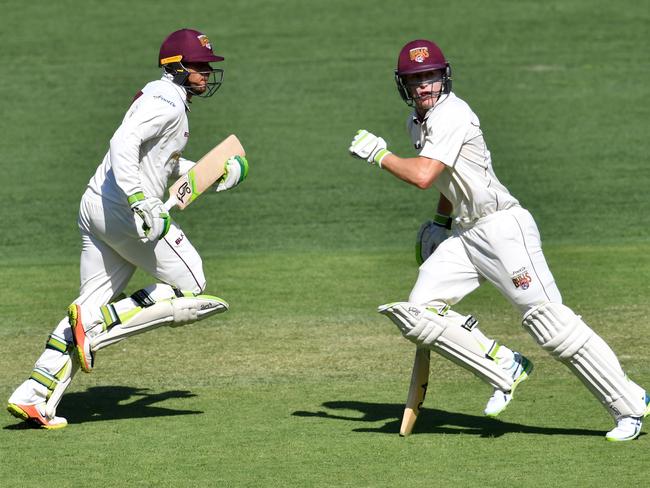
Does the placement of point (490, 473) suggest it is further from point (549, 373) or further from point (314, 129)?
point (314, 129)

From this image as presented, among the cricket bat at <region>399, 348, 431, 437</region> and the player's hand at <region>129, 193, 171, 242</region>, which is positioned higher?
the player's hand at <region>129, 193, 171, 242</region>

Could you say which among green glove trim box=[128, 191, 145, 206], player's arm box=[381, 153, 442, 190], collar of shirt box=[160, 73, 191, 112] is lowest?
green glove trim box=[128, 191, 145, 206]

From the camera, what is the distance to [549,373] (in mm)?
8062

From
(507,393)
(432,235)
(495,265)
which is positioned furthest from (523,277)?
(432,235)

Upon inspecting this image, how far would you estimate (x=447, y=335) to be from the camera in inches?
262

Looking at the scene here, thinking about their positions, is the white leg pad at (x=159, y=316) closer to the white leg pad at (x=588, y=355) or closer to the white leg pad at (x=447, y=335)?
the white leg pad at (x=447, y=335)

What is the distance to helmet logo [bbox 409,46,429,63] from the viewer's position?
6.73m

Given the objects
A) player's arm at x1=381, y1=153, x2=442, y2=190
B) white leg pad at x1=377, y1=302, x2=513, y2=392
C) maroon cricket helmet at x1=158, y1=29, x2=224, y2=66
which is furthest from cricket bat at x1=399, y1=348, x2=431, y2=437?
maroon cricket helmet at x1=158, y1=29, x2=224, y2=66

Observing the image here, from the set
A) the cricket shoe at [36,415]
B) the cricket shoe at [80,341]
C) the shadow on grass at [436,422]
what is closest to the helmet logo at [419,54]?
the shadow on grass at [436,422]

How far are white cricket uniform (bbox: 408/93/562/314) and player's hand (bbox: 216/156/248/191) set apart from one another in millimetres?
1261

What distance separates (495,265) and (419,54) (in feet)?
3.95

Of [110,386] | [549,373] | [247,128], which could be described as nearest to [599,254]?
[549,373]

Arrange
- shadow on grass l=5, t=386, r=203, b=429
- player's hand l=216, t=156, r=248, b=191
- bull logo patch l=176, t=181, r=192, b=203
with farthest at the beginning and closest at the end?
player's hand l=216, t=156, r=248, b=191, bull logo patch l=176, t=181, r=192, b=203, shadow on grass l=5, t=386, r=203, b=429

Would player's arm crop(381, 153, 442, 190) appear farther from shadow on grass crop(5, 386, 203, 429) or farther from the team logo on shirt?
shadow on grass crop(5, 386, 203, 429)
